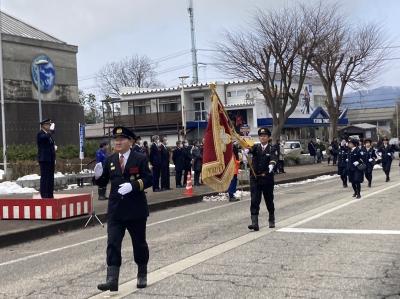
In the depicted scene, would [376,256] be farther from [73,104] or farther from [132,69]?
[132,69]

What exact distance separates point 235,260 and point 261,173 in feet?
10.4

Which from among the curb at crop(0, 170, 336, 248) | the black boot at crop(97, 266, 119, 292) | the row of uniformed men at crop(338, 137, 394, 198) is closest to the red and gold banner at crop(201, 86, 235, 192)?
the curb at crop(0, 170, 336, 248)

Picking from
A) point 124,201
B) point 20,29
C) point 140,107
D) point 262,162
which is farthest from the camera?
point 140,107

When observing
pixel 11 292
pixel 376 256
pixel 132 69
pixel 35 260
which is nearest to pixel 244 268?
pixel 376 256

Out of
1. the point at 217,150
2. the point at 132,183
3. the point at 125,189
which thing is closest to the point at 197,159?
the point at 217,150

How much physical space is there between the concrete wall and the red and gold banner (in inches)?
781

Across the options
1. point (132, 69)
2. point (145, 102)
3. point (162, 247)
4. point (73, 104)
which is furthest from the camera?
point (132, 69)

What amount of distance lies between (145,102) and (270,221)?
2005 inches

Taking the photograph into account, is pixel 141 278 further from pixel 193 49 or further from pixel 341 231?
pixel 193 49

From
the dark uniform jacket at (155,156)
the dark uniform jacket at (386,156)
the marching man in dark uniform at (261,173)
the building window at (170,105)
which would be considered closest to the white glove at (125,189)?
the marching man in dark uniform at (261,173)

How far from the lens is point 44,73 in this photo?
32.6m

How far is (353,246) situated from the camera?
9188 mm

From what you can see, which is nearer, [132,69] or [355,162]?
[355,162]

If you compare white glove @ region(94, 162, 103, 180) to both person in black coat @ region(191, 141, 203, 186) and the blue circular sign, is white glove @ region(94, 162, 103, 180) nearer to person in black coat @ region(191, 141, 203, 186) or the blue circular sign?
person in black coat @ region(191, 141, 203, 186)
